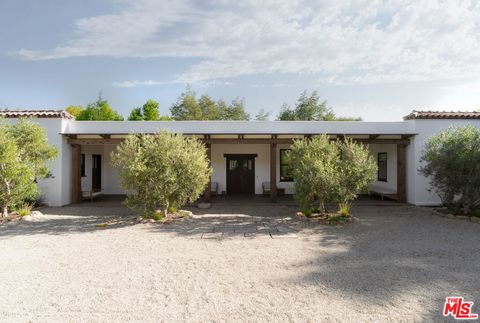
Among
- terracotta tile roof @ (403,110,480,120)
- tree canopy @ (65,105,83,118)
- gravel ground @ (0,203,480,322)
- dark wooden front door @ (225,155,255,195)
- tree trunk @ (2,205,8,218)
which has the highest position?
tree canopy @ (65,105,83,118)

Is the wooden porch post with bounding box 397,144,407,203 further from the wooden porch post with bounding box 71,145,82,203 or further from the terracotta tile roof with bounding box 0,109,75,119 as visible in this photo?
the terracotta tile roof with bounding box 0,109,75,119

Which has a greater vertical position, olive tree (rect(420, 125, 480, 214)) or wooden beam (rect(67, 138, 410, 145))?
wooden beam (rect(67, 138, 410, 145))

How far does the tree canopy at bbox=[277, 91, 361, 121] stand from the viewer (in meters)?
35.5

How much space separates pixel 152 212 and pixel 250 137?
595cm

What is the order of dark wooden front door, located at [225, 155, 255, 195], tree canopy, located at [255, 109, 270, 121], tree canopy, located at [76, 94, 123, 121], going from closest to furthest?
1. dark wooden front door, located at [225, 155, 255, 195]
2. tree canopy, located at [76, 94, 123, 121]
3. tree canopy, located at [255, 109, 270, 121]

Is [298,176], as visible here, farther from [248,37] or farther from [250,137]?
[248,37]

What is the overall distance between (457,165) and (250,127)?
687 cm

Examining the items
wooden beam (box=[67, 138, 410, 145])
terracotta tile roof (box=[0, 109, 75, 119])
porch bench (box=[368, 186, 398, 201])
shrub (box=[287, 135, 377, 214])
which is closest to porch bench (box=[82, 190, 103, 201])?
wooden beam (box=[67, 138, 410, 145])

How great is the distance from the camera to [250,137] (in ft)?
43.7

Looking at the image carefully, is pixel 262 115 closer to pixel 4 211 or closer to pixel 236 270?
pixel 4 211

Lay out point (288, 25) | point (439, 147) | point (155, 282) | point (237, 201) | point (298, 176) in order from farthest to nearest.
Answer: point (237, 201) < point (288, 25) < point (439, 147) < point (298, 176) < point (155, 282)

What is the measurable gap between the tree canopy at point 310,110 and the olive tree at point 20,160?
28.8 metres

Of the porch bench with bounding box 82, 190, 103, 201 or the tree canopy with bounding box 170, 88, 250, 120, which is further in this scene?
the tree canopy with bounding box 170, 88, 250, 120

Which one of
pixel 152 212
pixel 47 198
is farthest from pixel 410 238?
pixel 47 198
